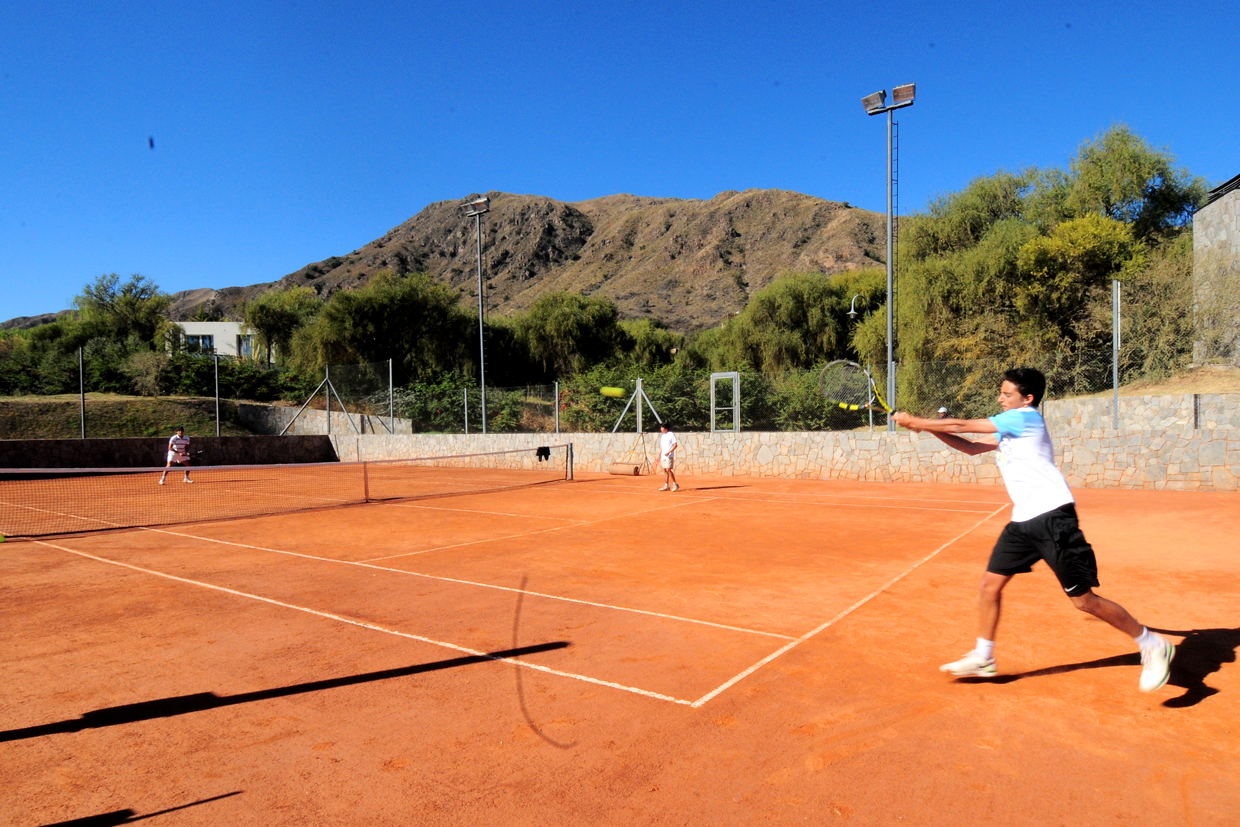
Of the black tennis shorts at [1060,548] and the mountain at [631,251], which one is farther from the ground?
the mountain at [631,251]

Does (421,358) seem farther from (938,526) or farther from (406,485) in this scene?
(938,526)

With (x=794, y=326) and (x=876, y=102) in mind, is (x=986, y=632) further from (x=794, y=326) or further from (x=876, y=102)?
(x=794, y=326)

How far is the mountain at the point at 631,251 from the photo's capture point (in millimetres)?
84875

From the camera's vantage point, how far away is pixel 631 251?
113000 millimetres

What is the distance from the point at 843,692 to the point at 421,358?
39.3m

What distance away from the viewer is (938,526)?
34.1 ft

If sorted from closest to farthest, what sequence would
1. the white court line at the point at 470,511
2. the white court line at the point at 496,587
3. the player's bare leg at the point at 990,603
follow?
the player's bare leg at the point at 990,603, the white court line at the point at 496,587, the white court line at the point at 470,511

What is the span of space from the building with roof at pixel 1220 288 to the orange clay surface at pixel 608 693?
14.4 m

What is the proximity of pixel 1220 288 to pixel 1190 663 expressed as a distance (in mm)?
19527

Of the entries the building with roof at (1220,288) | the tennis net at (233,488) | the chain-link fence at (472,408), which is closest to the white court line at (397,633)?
the tennis net at (233,488)

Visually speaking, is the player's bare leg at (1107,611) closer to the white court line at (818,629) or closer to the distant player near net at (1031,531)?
the distant player near net at (1031,531)

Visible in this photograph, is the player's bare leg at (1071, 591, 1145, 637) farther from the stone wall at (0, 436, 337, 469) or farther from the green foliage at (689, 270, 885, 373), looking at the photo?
the green foliage at (689, 270, 885, 373)

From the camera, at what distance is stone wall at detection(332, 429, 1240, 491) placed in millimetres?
14086

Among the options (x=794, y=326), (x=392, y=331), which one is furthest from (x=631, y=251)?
(x=392, y=331)
